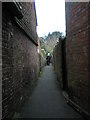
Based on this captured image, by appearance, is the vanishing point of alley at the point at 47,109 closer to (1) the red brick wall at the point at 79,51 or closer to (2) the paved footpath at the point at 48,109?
(2) the paved footpath at the point at 48,109

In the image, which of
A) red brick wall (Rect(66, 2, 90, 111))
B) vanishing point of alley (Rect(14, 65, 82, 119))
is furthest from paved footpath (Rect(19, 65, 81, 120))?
red brick wall (Rect(66, 2, 90, 111))

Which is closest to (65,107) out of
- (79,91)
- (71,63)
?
(79,91)

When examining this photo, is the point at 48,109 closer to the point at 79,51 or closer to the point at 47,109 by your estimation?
the point at 47,109

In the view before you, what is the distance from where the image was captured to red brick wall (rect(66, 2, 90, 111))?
4.93 m

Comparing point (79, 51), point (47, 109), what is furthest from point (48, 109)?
point (79, 51)

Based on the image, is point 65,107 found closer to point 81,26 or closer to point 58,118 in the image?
point 58,118

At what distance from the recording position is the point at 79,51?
5453 millimetres

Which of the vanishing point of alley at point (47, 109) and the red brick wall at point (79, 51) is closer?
the red brick wall at point (79, 51)

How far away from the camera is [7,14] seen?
13.9ft

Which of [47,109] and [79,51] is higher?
[79,51]

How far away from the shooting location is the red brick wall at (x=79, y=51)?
4.93 m

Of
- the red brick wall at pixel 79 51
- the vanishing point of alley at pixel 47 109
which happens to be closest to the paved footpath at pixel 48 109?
the vanishing point of alley at pixel 47 109

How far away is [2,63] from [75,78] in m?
2.84

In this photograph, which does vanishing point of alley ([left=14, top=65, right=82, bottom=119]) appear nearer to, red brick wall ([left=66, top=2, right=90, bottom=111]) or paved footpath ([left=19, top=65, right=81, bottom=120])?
paved footpath ([left=19, top=65, right=81, bottom=120])
